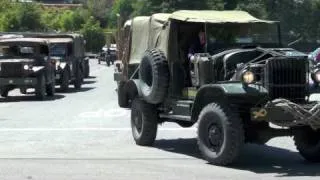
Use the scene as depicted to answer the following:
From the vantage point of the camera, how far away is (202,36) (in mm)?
11625

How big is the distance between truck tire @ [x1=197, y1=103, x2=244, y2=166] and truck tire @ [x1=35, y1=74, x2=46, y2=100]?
48.8 ft

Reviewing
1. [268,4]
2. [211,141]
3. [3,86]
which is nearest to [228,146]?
[211,141]

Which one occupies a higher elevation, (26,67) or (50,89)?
(26,67)

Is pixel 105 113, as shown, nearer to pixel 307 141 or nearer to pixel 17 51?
pixel 17 51

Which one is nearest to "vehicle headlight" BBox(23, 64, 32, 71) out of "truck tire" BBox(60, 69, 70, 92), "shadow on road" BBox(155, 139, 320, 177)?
"truck tire" BBox(60, 69, 70, 92)

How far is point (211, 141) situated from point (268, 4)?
2652 inches

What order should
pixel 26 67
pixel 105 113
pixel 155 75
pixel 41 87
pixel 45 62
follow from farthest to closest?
pixel 45 62 < pixel 26 67 < pixel 41 87 < pixel 105 113 < pixel 155 75

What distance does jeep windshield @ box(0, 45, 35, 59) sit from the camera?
2598 cm

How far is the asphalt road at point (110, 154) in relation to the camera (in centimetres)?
977

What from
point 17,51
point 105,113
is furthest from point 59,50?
point 105,113

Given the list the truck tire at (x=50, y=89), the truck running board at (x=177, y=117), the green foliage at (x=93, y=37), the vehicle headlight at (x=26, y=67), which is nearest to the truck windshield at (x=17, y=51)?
the vehicle headlight at (x=26, y=67)

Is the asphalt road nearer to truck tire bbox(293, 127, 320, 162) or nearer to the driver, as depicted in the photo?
truck tire bbox(293, 127, 320, 162)

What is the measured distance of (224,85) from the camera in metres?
10.1

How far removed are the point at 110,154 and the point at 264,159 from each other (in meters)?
2.46
